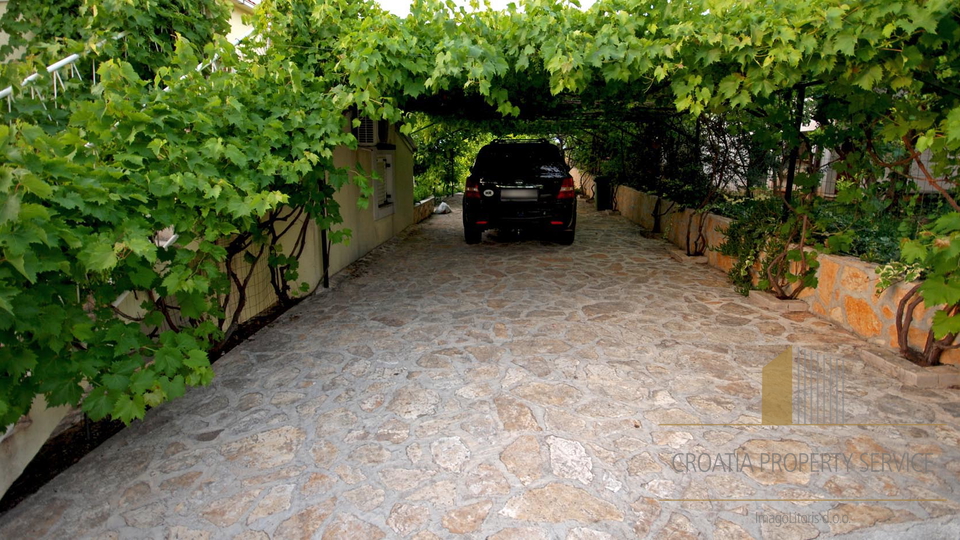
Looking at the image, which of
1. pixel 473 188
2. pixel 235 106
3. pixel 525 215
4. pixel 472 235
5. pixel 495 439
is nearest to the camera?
pixel 495 439

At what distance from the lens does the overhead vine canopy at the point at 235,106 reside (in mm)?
2443

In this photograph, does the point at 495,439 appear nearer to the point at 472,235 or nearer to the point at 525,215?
the point at 525,215

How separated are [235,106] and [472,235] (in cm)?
638

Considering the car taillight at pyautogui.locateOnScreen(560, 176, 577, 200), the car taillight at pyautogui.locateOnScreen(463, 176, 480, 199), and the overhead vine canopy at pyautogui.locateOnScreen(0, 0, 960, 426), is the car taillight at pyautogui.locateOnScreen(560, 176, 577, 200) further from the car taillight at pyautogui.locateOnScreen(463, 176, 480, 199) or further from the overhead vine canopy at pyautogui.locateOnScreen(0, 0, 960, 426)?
the overhead vine canopy at pyautogui.locateOnScreen(0, 0, 960, 426)

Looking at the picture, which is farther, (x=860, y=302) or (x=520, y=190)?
(x=520, y=190)

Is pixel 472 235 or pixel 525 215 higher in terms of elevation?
pixel 525 215

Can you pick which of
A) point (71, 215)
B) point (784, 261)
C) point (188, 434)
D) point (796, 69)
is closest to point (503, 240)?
point (784, 261)

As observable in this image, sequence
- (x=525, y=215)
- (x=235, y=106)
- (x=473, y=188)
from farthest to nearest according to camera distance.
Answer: (x=473, y=188)
(x=525, y=215)
(x=235, y=106)

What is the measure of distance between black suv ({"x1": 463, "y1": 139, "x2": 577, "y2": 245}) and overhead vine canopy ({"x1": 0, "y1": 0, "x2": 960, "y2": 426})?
3.71 m

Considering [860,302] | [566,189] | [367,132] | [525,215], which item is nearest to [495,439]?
[860,302]

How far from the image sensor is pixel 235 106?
3.63 meters

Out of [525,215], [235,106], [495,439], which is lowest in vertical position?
[495,439]

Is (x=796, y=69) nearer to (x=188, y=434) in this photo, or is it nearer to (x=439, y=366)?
(x=439, y=366)

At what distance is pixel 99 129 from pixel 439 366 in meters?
2.78
